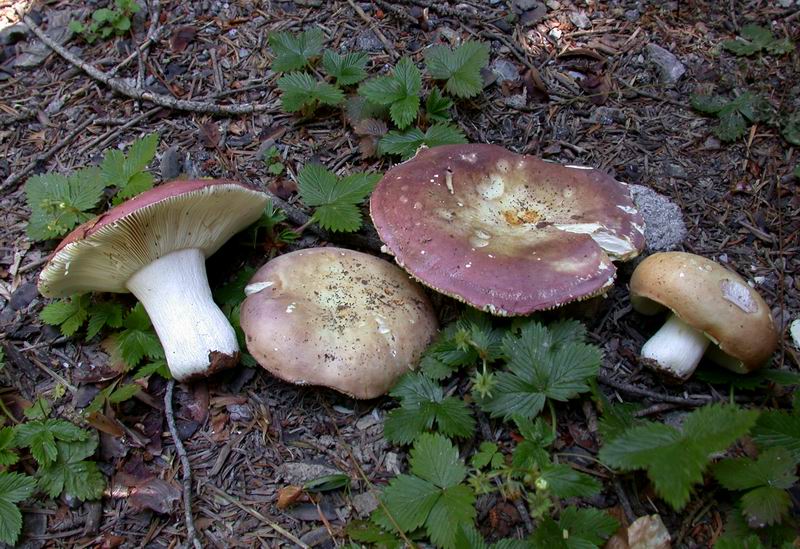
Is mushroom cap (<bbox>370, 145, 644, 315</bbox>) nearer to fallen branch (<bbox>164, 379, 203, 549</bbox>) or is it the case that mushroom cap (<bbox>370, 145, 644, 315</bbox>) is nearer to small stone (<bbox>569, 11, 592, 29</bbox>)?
fallen branch (<bbox>164, 379, 203, 549</bbox>)

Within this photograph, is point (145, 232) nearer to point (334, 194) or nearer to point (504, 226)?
point (334, 194)

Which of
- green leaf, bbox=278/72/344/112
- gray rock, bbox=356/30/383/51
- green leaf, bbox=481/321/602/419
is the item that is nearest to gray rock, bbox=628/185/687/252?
green leaf, bbox=481/321/602/419

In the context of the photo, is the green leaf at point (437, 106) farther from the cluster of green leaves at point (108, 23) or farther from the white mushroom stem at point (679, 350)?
the cluster of green leaves at point (108, 23)

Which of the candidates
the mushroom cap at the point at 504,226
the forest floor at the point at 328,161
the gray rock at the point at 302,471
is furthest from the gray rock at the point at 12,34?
the gray rock at the point at 302,471

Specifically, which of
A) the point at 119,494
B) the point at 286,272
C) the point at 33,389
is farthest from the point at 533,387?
the point at 33,389

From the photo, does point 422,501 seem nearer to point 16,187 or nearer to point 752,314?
point 752,314

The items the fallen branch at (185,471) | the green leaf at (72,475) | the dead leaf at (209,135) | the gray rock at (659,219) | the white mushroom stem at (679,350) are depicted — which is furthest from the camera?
the dead leaf at (209,135)
